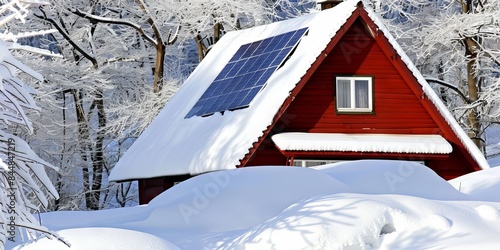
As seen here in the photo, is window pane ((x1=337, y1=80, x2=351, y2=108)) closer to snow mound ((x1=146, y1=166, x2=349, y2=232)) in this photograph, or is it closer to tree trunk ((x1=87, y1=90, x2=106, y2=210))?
snow mound ((x1=146, y1=166, x2=349, y2=232))

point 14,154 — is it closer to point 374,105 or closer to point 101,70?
point 374,105

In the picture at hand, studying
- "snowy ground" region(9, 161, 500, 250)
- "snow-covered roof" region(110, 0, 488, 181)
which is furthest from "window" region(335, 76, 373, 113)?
"snowy ground" region(9, 161, 500, 250)

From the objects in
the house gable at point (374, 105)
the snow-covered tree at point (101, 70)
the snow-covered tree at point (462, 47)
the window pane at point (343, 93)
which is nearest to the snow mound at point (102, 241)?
the house gable at point (374, 105)

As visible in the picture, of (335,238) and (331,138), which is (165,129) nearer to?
(331,138)

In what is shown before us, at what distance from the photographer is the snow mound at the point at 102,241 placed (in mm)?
7660

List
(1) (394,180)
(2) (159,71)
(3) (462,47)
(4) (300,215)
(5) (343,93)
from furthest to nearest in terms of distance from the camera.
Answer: (3) (462,47), (2) (159,71), (5) (343,93), (1) (394,180), (4) (300,215)

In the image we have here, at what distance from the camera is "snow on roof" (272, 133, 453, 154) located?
794 inches

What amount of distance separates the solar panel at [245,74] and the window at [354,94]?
55.2 inches

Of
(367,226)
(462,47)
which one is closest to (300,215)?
(367,226)

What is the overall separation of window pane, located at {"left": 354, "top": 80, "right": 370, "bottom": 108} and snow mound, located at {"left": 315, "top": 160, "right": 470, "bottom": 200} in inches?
304

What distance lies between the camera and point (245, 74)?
2264 cm

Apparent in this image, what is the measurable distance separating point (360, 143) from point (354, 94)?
1798mm

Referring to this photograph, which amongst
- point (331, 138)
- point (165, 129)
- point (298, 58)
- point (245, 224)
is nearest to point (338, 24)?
point (298, 58)

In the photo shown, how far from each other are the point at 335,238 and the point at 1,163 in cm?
391
